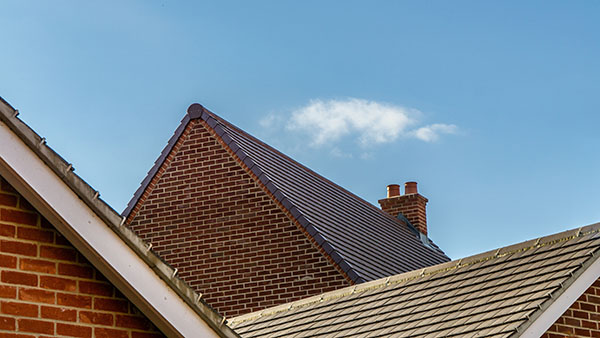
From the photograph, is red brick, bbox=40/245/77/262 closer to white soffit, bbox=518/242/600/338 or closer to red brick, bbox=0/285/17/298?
red brick, bbox=0/285/17/298

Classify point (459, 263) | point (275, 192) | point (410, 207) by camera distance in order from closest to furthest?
point (459, 263) < point (275, 192) < point (410, 207)

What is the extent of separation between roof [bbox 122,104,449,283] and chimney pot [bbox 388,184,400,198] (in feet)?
11.6

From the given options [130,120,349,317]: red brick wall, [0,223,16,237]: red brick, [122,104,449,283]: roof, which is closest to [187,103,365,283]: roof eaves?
[122,104,449,283]: roof

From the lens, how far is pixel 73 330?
6027 millimetres

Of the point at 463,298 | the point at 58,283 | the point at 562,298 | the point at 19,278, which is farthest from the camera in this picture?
the point at 463,298

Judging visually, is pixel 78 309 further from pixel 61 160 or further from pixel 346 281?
pixel 346 281

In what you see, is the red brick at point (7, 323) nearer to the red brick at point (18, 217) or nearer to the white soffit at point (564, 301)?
the red brick at point (18, 217)

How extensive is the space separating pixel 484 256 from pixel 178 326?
664cm

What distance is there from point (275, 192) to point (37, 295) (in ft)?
46.6

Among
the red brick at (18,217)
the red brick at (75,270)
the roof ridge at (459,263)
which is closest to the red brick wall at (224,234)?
the roof ridge at (459,263)

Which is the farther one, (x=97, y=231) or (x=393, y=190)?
(x=393, y=190)

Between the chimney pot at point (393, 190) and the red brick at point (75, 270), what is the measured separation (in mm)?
23935

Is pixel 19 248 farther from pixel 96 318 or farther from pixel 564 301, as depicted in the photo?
pixel 564 301

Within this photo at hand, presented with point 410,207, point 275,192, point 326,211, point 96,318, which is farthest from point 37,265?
point 410,207
